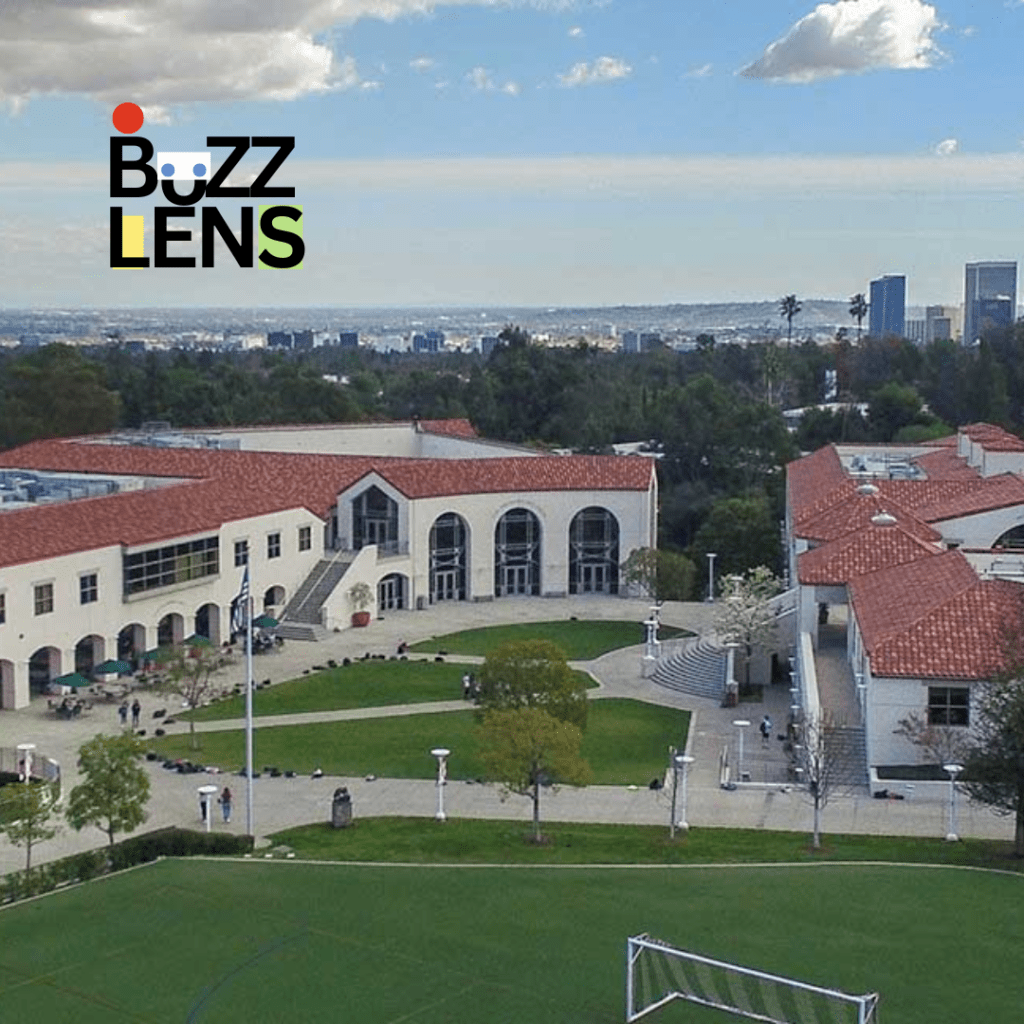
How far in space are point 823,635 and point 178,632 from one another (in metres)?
23.1

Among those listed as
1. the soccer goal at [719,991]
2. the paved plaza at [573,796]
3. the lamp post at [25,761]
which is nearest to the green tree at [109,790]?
the paved plaza at [573,796]

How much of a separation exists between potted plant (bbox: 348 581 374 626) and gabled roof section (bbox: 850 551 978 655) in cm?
2236

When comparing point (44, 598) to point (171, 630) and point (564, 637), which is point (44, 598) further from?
point (564, 637)

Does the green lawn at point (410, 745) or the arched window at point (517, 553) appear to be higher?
the arched window at point (517, 553)

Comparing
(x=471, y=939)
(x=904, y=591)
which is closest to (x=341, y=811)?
(x=471, y=939)

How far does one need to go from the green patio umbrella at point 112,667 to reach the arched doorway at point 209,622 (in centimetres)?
720

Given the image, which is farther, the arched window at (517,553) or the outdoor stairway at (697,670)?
the arched window at (517,553)

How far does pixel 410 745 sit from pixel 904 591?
14.6 m

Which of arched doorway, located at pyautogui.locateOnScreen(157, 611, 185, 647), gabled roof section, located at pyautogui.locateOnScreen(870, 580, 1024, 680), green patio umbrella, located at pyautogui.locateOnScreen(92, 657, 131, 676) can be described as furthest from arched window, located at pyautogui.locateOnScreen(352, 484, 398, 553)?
gabled roof section, located at pyautogui.locateOnScreen(870, 580, 1024, 680)

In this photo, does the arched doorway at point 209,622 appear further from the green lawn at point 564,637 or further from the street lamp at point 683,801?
the street lamp at point 683,801

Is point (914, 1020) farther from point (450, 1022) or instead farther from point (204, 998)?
point (204, 998)

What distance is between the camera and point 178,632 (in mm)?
56438

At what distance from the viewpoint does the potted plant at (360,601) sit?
62.4 m

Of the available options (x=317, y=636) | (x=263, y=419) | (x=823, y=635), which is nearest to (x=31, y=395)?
(x=263, y=419)
